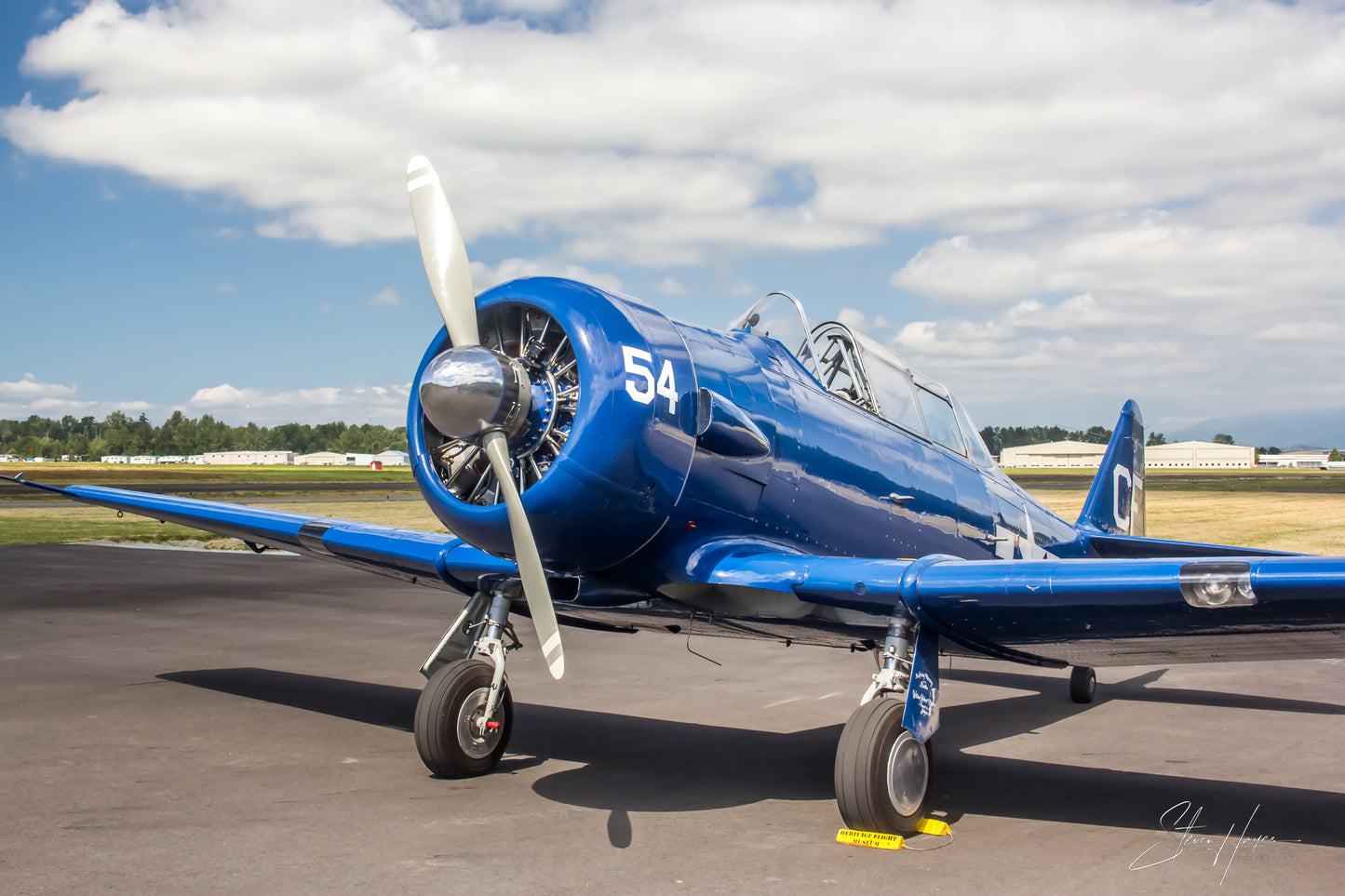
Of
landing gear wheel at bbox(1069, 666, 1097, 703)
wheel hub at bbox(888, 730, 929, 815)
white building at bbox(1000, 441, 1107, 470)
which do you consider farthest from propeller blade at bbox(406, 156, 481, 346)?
white building at bbox(1000, 441, 1107, 470)

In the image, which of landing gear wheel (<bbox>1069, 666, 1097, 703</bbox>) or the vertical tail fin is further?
the vertical tail fin

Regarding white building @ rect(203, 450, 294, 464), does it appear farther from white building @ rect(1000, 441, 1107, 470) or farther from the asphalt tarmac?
the asphalt tarmac

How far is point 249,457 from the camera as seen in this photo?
559 ft

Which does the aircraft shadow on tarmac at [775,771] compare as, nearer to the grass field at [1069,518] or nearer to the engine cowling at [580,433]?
the engine cowling at [580,433]

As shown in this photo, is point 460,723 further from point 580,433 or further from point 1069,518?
point 1069,518

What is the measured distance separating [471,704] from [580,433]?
73.9 inches

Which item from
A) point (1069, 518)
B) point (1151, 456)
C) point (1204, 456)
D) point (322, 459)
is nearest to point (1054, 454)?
point (1151, 456)

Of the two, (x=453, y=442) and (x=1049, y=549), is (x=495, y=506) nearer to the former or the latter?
(x=453, y=442)

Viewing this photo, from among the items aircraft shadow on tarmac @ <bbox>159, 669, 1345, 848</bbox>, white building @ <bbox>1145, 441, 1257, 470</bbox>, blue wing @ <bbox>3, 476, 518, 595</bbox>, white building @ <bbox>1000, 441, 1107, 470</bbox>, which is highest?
white building @ <bbox>1145, 441, 1257, 470</bbox>

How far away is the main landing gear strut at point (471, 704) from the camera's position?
552 cm

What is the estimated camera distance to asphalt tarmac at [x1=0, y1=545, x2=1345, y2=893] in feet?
13.6

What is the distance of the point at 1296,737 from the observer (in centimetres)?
709

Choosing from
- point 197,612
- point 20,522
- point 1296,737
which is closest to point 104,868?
point 1296,737

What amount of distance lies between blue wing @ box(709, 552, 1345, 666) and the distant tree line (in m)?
150
